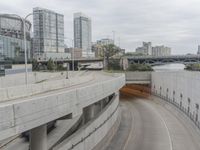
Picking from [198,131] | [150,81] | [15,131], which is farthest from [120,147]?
[150,81]

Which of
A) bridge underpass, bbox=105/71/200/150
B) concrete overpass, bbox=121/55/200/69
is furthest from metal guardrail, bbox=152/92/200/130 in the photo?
concrete overpass, bbox=121/55/200/69

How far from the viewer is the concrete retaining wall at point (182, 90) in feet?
108

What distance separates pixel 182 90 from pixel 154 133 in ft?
44.7

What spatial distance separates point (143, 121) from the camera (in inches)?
1441

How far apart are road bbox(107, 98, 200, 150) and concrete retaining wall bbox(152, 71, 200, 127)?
1862 mm

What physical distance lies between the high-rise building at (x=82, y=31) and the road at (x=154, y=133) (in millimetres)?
105356

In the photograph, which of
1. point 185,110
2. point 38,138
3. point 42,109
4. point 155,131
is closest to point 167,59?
point 185,110

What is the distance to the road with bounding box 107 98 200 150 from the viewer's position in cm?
2600

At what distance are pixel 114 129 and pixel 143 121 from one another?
745 centimetres

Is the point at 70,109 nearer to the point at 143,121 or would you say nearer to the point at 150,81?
the point at 143,121

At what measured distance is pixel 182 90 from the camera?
41438 millimetres

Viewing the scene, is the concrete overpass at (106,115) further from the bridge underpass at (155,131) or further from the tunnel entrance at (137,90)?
the tunnel entrance at (137,90)

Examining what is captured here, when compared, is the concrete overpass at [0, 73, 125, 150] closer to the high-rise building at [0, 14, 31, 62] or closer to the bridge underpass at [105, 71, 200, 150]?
the bridge underpass at [105, 71, 200, 150]

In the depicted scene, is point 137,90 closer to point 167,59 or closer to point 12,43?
point 167,59
